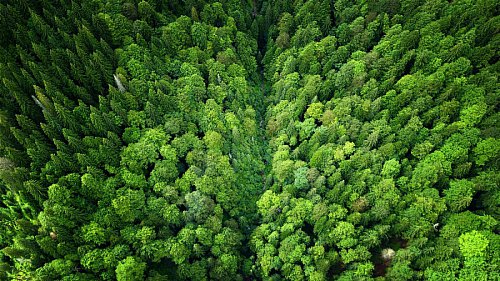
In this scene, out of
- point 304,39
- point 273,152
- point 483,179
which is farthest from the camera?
point 304,39

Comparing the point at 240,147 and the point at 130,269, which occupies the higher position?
the point at 240,147

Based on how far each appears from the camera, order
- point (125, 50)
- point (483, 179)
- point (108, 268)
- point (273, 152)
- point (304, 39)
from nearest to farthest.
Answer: point (108, 268), point (483, 179), point (125, 50), point (273, 152), point (304, 39)

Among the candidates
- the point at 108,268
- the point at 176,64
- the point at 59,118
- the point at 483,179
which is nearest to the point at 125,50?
the point at 176,64

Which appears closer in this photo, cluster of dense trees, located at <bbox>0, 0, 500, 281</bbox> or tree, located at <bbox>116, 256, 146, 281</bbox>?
tree, located at <bbox>116, 256, 146, 281</bbox>

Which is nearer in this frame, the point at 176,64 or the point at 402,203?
the point at 402,203

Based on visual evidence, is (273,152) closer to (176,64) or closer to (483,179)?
(176,64)

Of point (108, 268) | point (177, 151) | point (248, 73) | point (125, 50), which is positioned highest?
point (125, 50)

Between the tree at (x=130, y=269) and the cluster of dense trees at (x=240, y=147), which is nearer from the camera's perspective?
the tree at (x=130, y=269)

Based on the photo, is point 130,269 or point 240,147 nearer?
point 130,269
